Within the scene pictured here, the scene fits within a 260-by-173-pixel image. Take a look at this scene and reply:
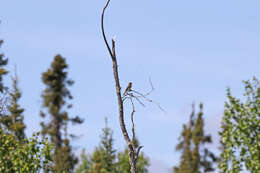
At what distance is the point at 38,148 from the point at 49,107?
49.7 meters

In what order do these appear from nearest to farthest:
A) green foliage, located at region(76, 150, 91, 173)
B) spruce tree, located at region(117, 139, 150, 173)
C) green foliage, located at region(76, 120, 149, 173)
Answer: green foliage, located at region(76, 120, 149, 173) < spruce tree, located at region(117, 139, 150, 173) < green foliage, located at region(76, 150, 91, 173)

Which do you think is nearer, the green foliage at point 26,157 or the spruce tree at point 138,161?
the green foliage at point 26,157

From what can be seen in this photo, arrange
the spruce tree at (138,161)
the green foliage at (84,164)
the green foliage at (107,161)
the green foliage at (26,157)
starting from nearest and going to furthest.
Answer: the green foliage at (26,157) → the green foliage at (107,161) → the spruce tree at (138,161) → the green foliage at (84,164)

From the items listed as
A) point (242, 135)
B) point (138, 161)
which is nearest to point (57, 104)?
point (138, 161)

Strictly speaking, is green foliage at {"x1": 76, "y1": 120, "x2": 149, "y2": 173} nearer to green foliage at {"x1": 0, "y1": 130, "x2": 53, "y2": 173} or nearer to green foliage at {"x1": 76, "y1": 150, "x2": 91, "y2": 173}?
green foliage at {"x1": 76, "y1": 150, "x2": 91, "y2": 173}

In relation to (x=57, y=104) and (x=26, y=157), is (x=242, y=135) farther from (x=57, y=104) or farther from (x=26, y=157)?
(x=57, y=104)

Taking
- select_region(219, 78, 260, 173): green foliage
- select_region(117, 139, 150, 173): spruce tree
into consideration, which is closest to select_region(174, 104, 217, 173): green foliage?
select_region(117, 139, 150, 173): spruce tree

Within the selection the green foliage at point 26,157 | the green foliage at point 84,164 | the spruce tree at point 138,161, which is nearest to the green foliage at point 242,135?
the green foliage at point 26,157

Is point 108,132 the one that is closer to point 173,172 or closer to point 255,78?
point 173,172

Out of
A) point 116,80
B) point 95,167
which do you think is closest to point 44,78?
point 95,167

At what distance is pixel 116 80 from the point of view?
843 cm

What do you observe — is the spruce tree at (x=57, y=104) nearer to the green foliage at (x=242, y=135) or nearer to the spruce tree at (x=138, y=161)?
the spruce tree at (x=138, y=161)

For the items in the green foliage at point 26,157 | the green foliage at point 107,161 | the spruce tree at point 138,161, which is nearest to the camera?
the green foliage at point 26,157

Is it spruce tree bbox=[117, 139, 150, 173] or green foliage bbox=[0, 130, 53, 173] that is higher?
spruce tree bbox=[117, 139, 150, 173]
